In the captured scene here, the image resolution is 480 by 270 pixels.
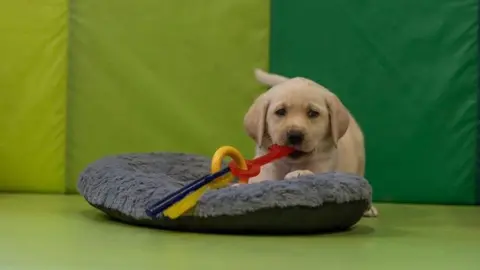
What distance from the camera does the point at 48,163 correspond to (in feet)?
10.1

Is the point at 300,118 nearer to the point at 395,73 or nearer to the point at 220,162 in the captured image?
the point at 220,162

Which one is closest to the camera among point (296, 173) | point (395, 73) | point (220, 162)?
point (220, 162)

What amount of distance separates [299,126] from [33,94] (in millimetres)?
1285

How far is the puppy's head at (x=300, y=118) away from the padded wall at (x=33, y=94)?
1.04m

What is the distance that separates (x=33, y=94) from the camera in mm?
3068

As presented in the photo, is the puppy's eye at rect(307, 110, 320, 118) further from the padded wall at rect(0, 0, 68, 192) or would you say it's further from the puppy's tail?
the padded wall at rect(0, 0, 68, 192)

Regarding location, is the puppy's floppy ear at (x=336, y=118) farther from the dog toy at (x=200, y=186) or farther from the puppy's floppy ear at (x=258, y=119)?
the dog toy at (x=200, y=186)

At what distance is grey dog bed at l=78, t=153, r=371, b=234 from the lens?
1.93 m

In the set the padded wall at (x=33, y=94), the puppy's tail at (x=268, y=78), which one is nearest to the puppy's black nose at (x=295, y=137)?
the puppy's tail at (x=268, y=78)


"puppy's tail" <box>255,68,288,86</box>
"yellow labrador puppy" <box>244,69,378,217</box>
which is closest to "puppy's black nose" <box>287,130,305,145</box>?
"yellow labrador puppy" <box>244,69,378,217</box>

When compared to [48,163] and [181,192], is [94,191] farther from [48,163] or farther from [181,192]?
[48,163]

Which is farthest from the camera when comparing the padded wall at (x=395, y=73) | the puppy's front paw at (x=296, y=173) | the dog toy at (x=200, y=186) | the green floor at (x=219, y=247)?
the padded wall at (x=395, y=73)

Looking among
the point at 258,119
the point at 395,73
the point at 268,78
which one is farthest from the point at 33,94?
the point at 395,73

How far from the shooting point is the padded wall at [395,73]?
9.89 ft
